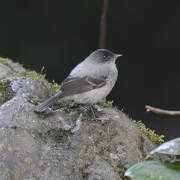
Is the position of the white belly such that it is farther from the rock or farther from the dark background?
the dark background

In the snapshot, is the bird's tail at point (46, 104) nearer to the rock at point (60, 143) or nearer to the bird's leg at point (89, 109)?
the rock at point (60, 143)

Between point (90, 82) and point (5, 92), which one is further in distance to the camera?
point (90, 82)

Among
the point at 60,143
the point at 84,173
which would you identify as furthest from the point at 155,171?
the point at 60,143

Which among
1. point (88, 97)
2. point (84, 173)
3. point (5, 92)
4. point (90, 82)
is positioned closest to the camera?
point (84, 173)

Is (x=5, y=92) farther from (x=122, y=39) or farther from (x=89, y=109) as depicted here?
(x=122, y=39)

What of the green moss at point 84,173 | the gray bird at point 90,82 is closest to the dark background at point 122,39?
the gray bird at point 90,82

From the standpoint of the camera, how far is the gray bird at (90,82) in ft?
18.4

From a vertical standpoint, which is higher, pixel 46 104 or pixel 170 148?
pixel 170 148

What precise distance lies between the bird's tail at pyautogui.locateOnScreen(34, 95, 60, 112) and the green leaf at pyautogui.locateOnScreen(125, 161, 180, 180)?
1.61 m

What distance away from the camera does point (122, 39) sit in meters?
8.79

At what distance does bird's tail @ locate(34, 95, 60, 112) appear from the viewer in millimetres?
4730

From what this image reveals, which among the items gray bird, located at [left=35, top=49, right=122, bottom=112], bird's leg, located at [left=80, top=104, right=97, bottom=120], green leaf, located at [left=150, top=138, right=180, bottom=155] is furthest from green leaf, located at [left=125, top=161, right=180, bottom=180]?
gray bird, located at [left=35, top=49, right=122, bottom=112]

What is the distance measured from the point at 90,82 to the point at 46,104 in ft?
3.66

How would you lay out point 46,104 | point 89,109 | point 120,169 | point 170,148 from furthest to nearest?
point 89,109 < point 46,104 < point 120,169 < point 170,148
